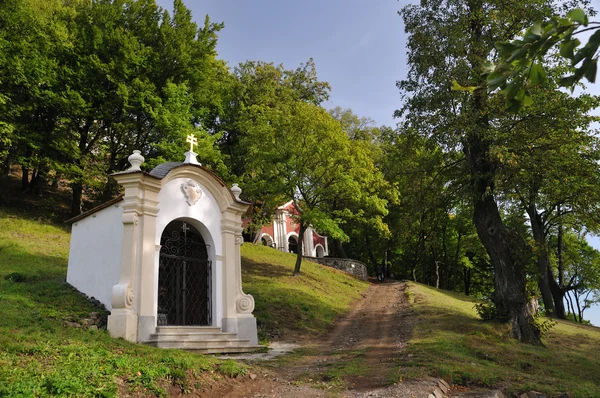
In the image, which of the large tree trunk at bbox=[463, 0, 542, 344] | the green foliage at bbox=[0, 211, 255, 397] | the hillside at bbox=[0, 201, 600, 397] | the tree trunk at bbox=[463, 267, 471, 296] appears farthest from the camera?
the tree trunk at bbox=[463, 267, 471, 296]

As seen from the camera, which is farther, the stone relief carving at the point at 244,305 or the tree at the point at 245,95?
the tree at the point at 245,95

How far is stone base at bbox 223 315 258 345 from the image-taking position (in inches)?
444

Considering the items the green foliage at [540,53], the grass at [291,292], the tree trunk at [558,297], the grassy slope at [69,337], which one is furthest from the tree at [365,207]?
the green foliage at [540,53]

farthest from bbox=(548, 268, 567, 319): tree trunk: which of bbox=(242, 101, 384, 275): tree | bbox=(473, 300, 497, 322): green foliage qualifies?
bbox=(473, 300, 497, 322): green foliage

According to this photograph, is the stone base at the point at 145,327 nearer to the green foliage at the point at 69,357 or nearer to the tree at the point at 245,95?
the green foliage at the point at 69,357

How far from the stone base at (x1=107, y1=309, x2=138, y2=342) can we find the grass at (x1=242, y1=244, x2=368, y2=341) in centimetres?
486

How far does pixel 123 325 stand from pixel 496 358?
8.45 meters

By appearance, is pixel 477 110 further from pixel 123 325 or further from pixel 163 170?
pixel 123 325

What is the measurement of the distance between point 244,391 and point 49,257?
1273 cm

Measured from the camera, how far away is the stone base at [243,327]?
11281mm

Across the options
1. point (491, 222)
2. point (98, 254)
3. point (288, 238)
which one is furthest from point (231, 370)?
point (288, 238)

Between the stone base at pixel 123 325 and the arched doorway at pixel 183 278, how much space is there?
1.29 m

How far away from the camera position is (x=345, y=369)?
802 cm

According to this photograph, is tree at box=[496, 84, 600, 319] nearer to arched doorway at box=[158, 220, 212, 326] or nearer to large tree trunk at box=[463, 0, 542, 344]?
large tree trunk at box=[463, 0, 542, 344]
